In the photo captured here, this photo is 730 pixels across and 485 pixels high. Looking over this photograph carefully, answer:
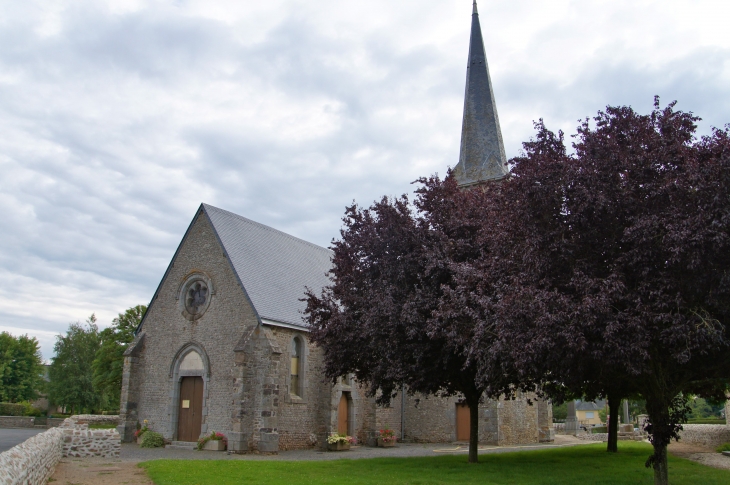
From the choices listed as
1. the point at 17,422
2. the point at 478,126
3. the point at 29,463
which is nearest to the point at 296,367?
the point at 29,463

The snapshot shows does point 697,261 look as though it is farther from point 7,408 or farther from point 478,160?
point 7,408

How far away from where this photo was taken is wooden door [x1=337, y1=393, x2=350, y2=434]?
26094mm

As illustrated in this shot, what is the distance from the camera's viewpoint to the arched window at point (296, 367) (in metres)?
24.0

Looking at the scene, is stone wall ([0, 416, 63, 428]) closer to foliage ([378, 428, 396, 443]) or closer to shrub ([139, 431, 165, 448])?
shrub ([139, 431, 165, 448])

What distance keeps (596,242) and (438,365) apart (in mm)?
7063

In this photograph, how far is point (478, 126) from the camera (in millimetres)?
34188

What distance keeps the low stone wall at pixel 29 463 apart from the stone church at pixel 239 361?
310 inches

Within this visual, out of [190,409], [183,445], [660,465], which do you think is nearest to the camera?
[660,465]

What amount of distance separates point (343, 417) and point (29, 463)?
18.5m

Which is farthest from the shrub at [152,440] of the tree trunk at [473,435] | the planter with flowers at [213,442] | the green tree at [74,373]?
the green tree at [74,373]

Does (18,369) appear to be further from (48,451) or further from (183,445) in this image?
(48,451)

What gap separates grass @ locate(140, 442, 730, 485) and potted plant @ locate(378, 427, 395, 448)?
8562 mm

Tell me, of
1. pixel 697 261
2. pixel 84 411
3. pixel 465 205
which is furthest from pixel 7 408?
pixel 697 261

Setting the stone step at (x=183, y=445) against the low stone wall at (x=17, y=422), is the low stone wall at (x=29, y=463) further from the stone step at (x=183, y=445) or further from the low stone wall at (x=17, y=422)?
the low stone wall at (x=17, y=422)
